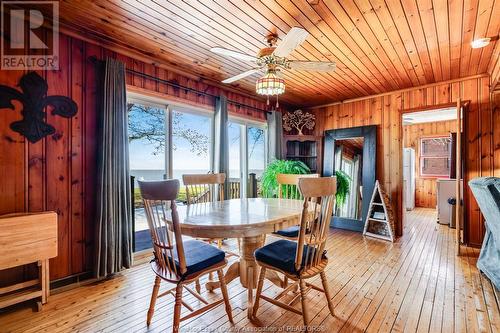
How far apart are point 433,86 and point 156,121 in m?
4.37

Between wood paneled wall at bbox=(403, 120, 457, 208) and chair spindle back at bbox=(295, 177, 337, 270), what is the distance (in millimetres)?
6666

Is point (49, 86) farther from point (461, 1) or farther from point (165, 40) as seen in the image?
point (461, 1)

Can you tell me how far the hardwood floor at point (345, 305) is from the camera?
6.00 feet

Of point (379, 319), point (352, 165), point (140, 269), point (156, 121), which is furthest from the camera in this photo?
point (352, 165)

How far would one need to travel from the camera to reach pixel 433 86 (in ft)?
12.9

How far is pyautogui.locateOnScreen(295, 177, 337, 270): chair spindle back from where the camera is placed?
65.7 inches

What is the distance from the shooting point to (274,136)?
4.83m

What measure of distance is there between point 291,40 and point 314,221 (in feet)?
4.61

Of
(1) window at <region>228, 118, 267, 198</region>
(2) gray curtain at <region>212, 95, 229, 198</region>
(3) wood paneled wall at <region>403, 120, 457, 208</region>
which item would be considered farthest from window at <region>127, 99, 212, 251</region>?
(3) wood paneled wall at <region>403, 120, 457, 208</region>

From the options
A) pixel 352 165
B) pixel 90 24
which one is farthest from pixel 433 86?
pixel 90 24

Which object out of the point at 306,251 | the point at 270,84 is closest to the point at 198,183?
the point at 270,84

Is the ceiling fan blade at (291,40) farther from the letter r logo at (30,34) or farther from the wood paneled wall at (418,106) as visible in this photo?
the wood paneled wall at (418,106)

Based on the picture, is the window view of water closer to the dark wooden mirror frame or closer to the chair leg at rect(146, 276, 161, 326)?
the chair leg at rect(146, 276, 161, 326)

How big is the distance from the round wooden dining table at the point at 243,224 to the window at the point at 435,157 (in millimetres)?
6315
